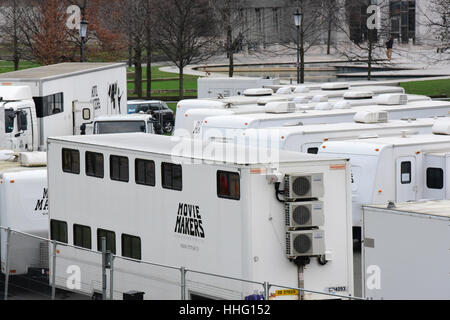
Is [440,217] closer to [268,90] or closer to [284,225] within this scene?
[284,225]

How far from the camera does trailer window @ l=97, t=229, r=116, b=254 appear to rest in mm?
15234

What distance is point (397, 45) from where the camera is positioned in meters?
84.8

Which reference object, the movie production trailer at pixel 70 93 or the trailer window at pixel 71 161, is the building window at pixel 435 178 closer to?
the trailer window at pixel 71 161

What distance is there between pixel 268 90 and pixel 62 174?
17.4 m

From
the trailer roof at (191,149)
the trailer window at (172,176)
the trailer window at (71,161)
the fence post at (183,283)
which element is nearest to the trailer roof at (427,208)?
the trailer roof at (191,149)

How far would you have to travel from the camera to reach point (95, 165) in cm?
1554

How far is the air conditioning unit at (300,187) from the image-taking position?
12.9m

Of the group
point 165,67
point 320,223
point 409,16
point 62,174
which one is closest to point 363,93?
point 62,174

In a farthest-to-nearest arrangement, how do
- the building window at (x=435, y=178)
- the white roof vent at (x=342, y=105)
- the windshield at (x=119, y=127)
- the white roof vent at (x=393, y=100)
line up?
the white roof vent at (x=393, y=100)
the windshield at (x=119, y=127)
the white roof vent at (x=342, y=105)
the building window at (x=435, y=178)

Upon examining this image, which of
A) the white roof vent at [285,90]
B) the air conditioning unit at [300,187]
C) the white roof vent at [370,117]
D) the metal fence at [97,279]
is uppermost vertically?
the white roof vent at [285,90]

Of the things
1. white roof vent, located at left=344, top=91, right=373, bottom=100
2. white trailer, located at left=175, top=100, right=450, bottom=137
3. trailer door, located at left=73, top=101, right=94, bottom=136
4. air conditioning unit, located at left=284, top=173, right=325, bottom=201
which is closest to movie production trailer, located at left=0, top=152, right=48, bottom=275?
white trailer, located at left=175, top=100, right=450, bottom=137

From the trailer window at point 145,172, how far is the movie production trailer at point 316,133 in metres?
7.04

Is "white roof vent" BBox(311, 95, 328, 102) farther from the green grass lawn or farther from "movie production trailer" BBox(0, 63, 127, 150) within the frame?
the green grass lawn

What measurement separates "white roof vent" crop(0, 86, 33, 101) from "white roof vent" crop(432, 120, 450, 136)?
13.0 metres
